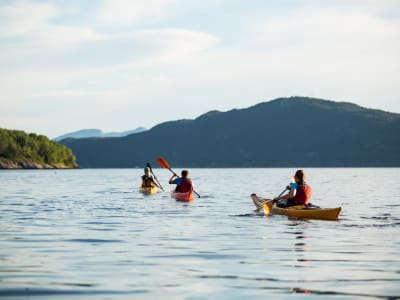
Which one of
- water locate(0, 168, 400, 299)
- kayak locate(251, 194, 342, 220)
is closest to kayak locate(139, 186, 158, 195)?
kayak locate(251, 194, 342, 220)

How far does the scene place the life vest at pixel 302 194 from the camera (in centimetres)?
2600

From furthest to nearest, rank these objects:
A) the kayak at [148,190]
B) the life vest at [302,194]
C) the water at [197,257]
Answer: the kayak at [148,190]
the life vest at [302,194]
the water at [197,257]

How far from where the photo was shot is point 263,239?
750 inches

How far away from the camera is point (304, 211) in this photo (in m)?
25.9

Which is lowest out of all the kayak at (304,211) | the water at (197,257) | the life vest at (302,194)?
the water at (197,257)

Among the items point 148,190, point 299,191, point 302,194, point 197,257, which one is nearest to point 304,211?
point 302,194

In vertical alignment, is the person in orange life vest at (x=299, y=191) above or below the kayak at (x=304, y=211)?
above

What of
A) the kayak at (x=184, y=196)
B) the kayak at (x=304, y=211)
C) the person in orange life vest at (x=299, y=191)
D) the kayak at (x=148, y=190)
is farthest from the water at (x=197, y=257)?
the kayak at (x=148, y=190)

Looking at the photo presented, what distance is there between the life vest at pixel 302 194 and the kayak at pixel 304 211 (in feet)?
0.62

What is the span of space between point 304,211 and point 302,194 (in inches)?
25.5

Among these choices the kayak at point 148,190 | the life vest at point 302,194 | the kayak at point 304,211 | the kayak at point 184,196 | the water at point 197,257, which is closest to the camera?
the water at point 197,257

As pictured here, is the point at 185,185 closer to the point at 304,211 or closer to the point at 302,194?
the point at 302,194

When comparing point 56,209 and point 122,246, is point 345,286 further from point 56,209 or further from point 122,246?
point 56,209

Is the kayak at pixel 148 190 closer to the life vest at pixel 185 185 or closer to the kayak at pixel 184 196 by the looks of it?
the kayak at pixel 184 196
